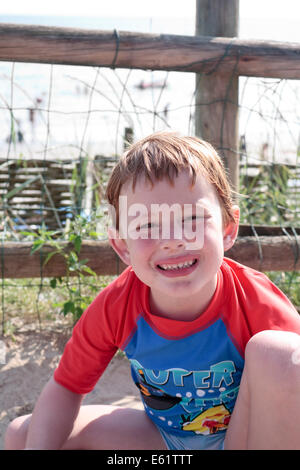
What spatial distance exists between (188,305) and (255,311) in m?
0.18

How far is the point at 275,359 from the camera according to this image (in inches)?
47.9

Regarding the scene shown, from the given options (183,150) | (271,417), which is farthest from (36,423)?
(183,150)

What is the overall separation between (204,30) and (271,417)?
184 cm

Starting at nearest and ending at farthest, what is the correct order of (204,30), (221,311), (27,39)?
(221,311)
(27,39)
(204,30)

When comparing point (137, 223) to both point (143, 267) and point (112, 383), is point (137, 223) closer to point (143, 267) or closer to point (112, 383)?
point (143, 267)

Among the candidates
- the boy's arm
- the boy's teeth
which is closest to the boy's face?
the boy's teeth

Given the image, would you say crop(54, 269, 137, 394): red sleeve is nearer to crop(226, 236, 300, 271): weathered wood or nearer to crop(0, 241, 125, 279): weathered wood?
crop(0, 241, 125, 279): weathered wood

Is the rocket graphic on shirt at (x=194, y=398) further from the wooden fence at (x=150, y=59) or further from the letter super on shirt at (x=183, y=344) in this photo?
the wooden fence at (x=150, y=59)

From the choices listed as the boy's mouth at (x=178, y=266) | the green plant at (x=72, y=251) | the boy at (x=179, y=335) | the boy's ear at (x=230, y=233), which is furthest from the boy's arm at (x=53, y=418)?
the green plant at (x=72, y=251)

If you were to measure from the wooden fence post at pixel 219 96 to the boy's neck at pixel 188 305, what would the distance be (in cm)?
113

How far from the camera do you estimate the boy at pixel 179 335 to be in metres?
1.27

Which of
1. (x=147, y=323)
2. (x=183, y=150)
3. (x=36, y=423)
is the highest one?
(x=183, y=150)

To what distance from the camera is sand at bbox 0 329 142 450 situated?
208cm

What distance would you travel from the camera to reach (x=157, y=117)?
263 centimetres
